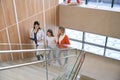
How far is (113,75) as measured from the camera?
698 cm

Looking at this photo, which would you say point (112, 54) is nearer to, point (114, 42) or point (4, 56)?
point (114, 42)

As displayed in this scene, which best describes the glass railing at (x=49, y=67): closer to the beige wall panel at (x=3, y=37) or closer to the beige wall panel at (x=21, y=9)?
the beige wall panel at (x=3, y=37)

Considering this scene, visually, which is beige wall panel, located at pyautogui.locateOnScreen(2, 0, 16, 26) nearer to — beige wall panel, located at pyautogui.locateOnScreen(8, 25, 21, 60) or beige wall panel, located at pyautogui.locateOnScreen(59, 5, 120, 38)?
beige wall panel, located at pyautogui.locateOnScreen(8, 25, 21, 60)

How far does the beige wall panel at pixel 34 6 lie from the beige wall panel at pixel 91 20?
4.96 feet

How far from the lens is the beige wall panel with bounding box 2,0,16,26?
4884mm

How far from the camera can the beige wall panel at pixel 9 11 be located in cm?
488

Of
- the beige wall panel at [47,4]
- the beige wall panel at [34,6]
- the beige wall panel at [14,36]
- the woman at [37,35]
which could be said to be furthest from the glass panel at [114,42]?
the beige wall panel at [14,36]

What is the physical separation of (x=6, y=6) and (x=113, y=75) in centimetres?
504

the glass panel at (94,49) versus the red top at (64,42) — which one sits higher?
the red top at (64,42)

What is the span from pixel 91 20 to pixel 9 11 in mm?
3679

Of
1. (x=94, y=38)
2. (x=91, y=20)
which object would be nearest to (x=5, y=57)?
(x=91, y=20)

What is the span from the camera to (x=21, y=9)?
5523 mm

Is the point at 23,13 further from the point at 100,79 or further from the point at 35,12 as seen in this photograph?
the point at 100,79

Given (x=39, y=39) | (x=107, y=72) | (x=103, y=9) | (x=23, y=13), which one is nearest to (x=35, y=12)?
(x=23, y=13)
